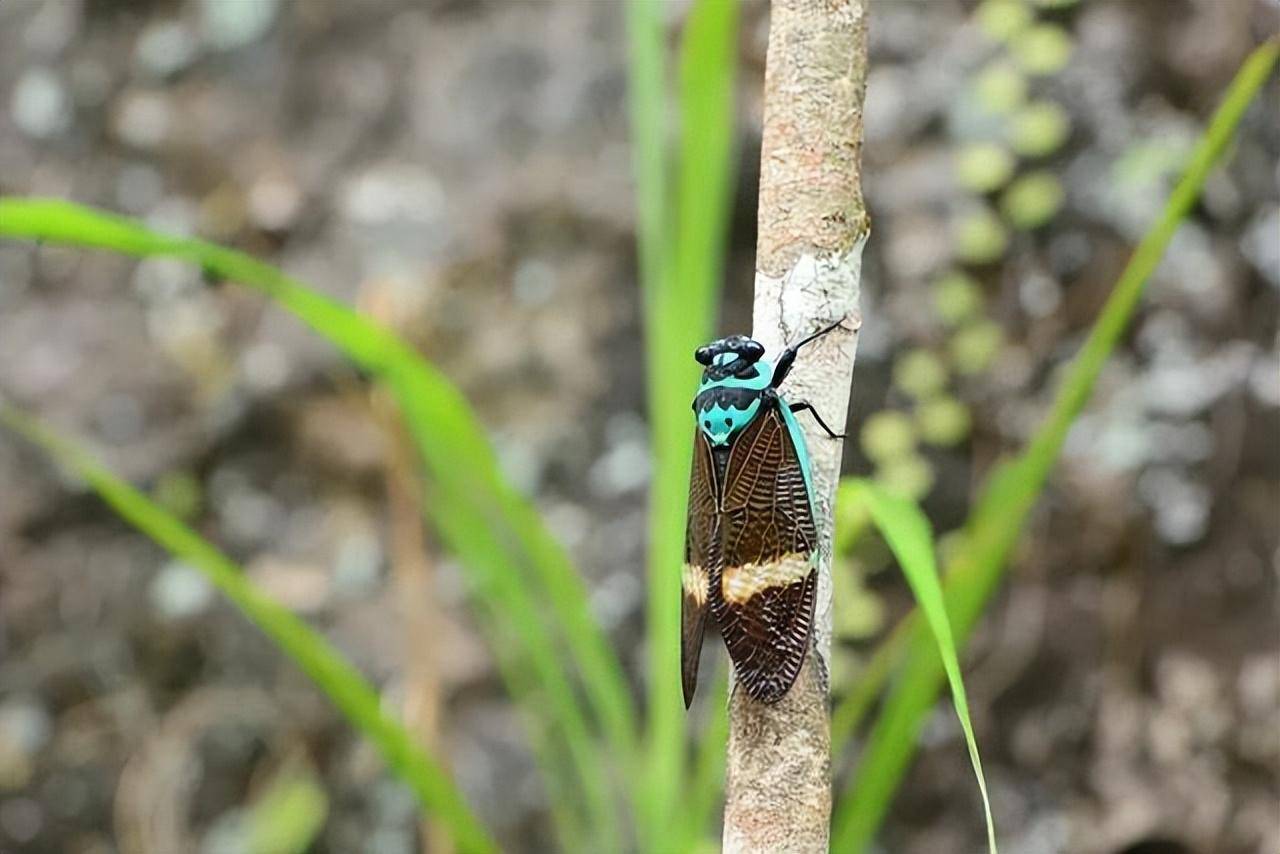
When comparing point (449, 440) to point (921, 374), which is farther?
point (921, 374)

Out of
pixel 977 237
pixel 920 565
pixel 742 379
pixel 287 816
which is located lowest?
pixel 287 816

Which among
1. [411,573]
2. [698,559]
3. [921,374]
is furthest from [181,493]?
[698,559]

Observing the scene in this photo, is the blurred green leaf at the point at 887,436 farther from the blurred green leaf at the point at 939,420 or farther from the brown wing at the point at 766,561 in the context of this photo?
the brown wing at the point at 766,561

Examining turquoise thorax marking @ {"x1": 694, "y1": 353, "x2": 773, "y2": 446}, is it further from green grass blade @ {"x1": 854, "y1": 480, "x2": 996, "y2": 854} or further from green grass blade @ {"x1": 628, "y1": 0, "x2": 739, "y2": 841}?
green grass blade @ {"x1": 628, "y1": 0, "x2": 739, "y2": 841}

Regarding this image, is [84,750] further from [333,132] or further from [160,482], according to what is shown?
[333,132]

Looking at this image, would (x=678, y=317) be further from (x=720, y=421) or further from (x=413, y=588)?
(x=413, y=588)

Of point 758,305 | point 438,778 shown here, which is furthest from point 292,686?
point 758,305

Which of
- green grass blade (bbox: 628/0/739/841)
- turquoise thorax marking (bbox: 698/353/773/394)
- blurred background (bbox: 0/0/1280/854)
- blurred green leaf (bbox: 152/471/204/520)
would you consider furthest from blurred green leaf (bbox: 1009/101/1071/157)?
blurred green leaf (bbox: 152/471/204/520)
